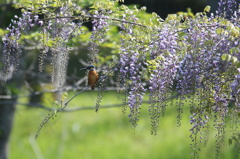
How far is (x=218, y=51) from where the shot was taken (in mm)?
3152

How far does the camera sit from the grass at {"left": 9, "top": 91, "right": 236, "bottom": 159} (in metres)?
9.45

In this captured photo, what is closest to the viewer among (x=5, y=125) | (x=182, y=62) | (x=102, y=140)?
(x=182, y=62)

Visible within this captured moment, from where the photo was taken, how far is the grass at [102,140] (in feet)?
31.0

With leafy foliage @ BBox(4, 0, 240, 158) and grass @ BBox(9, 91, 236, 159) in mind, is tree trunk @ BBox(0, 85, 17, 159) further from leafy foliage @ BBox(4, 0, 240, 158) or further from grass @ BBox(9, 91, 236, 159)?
leafy foliage @ BBox(4, 0, 240, 158)

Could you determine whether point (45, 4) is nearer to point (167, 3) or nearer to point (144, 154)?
point (144, 154)

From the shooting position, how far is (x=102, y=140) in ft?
34.9

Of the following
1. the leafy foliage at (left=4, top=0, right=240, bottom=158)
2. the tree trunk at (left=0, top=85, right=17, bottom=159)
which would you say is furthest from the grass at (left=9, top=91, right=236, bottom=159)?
the leafy foliage at (left=4, top=0, right=240, bottom=158)

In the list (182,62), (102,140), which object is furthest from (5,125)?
(182,62)

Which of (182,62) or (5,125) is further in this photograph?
(5,125)

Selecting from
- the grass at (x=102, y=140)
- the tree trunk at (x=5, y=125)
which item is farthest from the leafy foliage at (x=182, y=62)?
the grass at (x=102, y=140)

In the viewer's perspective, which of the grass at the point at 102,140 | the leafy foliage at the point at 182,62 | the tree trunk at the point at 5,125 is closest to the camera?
the leafy foliage at the point at 182,62

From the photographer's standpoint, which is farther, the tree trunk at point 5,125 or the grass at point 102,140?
the grass at point 102,140

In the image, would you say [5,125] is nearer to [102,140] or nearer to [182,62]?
[102,140]

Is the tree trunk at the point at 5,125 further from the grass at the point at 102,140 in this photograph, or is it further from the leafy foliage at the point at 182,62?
the leafy foliage at the point at 182,62
